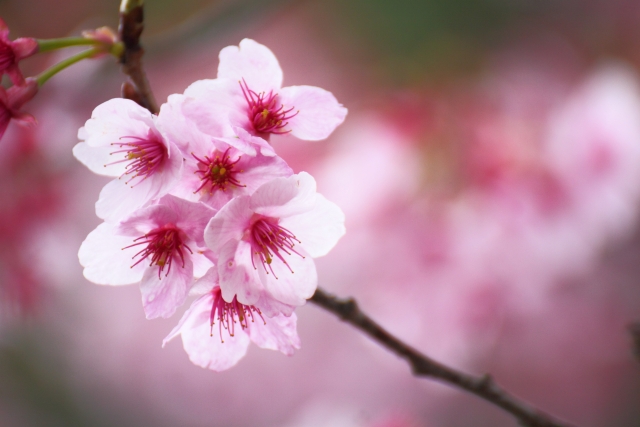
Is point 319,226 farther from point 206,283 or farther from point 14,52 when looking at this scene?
point 14,52

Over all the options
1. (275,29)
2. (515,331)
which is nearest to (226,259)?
(515,331)

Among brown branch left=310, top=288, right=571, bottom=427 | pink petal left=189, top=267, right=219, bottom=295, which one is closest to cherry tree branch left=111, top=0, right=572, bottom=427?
brown branch left=310, top=288, right=571, bottom=427

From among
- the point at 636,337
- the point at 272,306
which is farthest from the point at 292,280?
the point at 636,337

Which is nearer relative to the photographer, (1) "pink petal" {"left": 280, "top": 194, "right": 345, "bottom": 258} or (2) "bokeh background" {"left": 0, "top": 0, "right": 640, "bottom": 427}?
(1) "pink petal" {"left": 280, "top": 194, "right": 345, "bottom": 258}

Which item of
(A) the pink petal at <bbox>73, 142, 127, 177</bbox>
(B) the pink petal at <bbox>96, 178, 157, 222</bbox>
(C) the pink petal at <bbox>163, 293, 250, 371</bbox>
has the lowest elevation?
(C) the pink petal at <bbox>163, 293, 250, 371</bbox>

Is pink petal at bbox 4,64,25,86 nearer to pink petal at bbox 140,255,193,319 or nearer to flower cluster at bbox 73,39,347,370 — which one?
flower cluster at bbox 73,39,347,370

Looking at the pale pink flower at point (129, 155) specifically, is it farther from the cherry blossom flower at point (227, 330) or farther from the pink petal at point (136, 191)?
the cherry blossom flower at point (227, 330)
